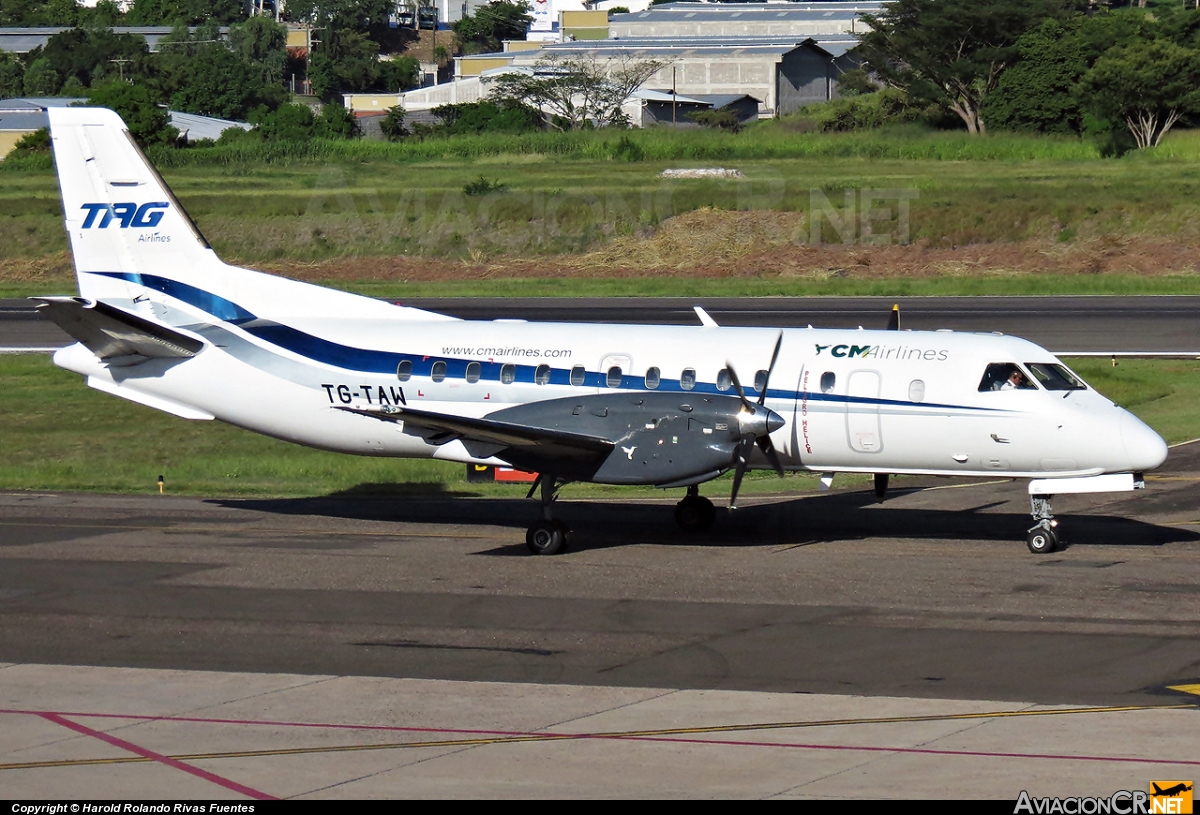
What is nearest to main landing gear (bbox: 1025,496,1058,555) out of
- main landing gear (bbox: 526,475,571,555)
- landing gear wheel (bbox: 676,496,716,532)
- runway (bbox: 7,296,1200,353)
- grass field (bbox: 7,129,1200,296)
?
landing gear wheel (bbox: 676,496,716,532)

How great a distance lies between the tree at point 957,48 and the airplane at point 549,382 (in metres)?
72.2

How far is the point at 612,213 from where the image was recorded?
6988 centimetres

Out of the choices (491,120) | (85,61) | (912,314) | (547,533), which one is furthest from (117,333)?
(85,61)

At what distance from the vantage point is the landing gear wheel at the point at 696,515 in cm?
2284

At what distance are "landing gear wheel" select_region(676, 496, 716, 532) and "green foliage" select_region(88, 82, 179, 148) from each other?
255 feet

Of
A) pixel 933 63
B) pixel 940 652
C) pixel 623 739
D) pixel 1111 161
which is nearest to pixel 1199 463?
pixel 940 652

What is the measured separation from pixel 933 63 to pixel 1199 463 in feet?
224

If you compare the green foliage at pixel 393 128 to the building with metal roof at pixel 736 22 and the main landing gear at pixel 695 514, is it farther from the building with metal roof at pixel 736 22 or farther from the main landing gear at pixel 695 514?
the main landing gear at pixel 695 514

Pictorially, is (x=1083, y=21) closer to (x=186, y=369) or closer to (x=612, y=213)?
(x=612, y=213)

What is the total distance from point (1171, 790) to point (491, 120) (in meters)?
94.5

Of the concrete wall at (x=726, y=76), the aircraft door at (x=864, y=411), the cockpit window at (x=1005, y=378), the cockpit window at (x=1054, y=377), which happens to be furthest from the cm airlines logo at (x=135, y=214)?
the concrete wall at (x=726, y=76)

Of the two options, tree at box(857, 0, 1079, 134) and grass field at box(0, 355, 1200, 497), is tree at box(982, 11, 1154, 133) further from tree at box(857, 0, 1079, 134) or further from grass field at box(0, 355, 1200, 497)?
grass field at box(0, 355, 1200, 497)

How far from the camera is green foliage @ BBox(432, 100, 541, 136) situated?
100562 millimetres

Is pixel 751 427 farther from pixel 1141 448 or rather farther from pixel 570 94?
pixel 570 94
